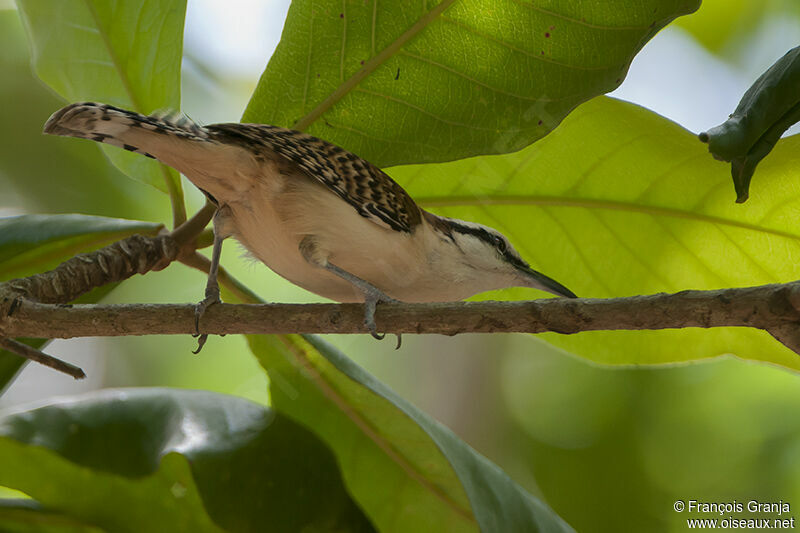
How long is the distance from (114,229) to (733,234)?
4.04 ft

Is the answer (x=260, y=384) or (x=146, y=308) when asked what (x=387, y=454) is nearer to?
(x=260, y=384)

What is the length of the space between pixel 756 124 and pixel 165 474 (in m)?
1.19

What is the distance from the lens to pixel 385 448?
1.59m

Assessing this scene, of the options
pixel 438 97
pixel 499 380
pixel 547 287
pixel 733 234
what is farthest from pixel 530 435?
pixel 438 97

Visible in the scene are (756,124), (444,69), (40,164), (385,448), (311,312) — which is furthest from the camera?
(40,164)

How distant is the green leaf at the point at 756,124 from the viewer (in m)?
0.87

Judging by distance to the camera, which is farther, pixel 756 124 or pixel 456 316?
pixel 456 316

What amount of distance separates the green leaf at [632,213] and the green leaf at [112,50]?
53cm

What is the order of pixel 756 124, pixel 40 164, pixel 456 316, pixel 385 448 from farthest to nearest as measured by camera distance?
pixel 40 164 → pixel 385 448 → pixel 456 316 → pixel 756 124

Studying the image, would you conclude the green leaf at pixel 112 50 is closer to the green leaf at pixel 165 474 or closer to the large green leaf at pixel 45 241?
the large green leaf at pixel 45 241

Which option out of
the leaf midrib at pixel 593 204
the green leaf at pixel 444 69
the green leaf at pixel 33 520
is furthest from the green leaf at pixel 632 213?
the green leaf at pixel 33 520

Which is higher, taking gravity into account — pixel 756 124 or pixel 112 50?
pixel 112 50

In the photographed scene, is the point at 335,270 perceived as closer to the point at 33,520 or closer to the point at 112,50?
the point at 112,50

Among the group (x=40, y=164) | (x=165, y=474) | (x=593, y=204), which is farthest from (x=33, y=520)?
(x=40, y=164)
